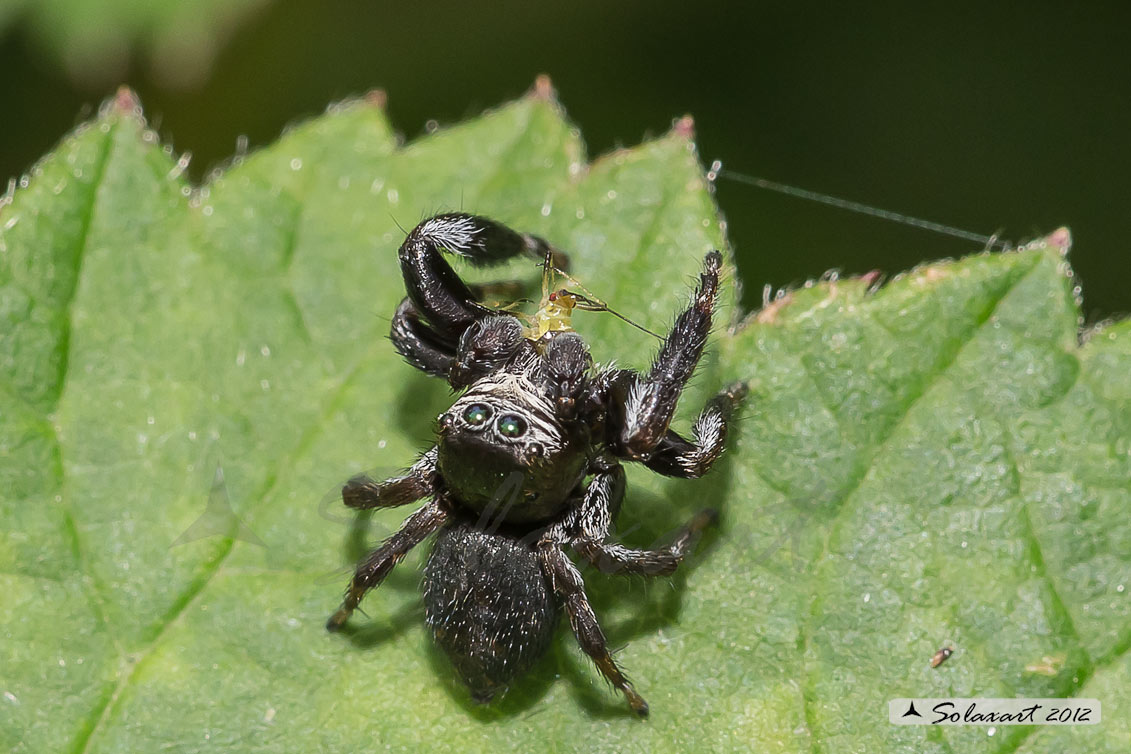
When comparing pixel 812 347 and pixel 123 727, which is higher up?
pixel 812 347

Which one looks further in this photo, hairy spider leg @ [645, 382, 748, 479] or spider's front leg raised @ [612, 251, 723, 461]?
hairy spider leg @ [645, 382, 748, 479]

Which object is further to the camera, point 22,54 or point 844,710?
point 22,54

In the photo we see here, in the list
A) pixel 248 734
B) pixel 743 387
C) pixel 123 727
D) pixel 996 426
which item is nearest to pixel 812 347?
pixel 743 387

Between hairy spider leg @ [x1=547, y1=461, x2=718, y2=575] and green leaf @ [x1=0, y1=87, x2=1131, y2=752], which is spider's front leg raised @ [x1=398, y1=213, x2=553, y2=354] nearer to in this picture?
green leaf @ [x1=0, y1=87, x2=1131, y2=752]

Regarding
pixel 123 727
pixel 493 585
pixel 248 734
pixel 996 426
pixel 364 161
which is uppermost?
pixel 996 426

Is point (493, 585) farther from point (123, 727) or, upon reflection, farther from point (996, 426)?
point (996, 426)

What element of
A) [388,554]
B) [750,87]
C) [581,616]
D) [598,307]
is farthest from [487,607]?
[750,87]

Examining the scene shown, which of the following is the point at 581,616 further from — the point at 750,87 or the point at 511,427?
the point at 750,87

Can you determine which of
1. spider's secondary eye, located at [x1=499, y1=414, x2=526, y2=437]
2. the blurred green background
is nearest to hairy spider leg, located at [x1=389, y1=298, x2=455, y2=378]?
spider's secondary eye, located at [x1=499, y1=414, x2=526, y2=437]
